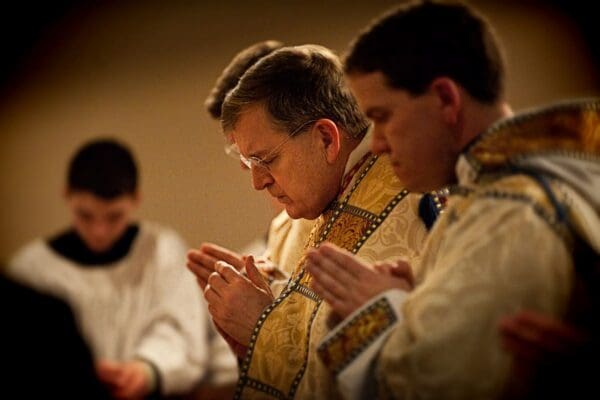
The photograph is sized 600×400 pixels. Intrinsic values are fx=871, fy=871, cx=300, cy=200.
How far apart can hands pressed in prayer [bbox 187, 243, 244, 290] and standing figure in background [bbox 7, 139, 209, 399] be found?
2519mm

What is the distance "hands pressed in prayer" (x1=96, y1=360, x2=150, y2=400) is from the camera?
4.67 metres

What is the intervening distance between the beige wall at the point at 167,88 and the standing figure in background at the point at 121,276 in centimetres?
35

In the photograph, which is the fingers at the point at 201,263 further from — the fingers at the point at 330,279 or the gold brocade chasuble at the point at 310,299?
the fingers at the point at 330,279

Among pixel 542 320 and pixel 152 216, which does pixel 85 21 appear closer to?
pixel 152 216

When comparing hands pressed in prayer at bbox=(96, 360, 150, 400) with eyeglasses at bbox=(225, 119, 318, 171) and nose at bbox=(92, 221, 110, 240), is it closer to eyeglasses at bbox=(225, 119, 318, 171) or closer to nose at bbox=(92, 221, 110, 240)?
nose at bbox=(92, 221, 110, 240)

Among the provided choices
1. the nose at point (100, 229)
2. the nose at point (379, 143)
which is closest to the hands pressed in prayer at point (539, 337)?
the nose at point (379, 143)

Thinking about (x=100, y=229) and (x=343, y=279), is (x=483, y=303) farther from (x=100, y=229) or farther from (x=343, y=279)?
(x=100, y=229)

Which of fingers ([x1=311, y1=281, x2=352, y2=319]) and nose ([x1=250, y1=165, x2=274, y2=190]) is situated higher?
nose ([x1=250, y1=165, x2=274, y2=190])

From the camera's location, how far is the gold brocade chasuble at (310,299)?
7.25 feet

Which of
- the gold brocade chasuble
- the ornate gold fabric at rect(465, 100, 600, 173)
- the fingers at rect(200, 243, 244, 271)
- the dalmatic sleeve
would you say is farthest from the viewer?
the fingers at rect(200, 243, 244, 271)

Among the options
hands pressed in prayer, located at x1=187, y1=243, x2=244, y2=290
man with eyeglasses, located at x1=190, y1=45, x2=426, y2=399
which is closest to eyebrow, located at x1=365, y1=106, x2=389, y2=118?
man with eyeglasses, located at x1=190, y1=45, x2=426, y2=399

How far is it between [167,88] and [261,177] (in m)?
3.49

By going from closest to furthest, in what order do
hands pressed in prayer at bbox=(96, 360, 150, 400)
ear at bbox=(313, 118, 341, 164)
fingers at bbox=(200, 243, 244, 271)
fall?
ear at bbox=(313, 118, 341, 164), fingers at bbox=(200, 243, 244, 271), hands pressed in prayer at bbox=(96, 360, 150, 400)

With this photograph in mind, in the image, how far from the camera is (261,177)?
249cm
